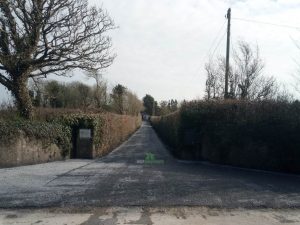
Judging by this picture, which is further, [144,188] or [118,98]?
[118,98]

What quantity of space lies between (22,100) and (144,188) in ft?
40.5

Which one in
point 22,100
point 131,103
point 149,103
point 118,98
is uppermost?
point 149,103

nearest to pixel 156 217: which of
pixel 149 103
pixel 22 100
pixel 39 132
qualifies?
pixel 39 132

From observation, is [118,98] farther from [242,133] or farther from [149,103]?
[149,103]

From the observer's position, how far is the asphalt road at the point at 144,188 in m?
10.0

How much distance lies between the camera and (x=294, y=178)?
49.0 feet

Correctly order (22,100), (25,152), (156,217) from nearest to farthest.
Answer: (156,217), (25,152), (22,100)

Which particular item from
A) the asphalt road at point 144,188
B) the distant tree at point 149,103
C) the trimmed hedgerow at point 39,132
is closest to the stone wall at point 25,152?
the trimmed hedgerow at point 39,132

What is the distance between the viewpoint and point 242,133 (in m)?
17.8

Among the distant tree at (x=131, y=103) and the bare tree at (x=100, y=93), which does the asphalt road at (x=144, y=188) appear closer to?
the bare tree at (x=100, y=93)

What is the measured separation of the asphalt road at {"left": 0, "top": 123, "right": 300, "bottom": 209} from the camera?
10000 mm

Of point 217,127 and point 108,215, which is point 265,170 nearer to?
point 217,127

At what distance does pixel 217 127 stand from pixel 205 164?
5.64ft

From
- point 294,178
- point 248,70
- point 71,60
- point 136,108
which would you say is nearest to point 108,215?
point 294,178
